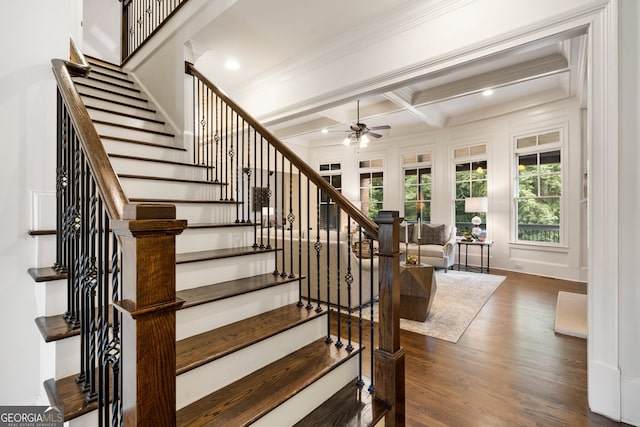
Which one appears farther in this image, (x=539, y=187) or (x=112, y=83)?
(x=539, y=187)

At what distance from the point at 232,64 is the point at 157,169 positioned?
6.86 feet

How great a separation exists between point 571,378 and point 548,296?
248 cm

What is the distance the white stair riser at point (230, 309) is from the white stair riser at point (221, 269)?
27 cm

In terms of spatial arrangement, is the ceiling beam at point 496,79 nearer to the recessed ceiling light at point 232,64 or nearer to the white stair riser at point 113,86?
the recessed ceiling light at point 232,64

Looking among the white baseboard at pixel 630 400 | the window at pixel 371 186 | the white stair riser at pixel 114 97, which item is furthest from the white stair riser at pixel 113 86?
the window at pixel 371 186

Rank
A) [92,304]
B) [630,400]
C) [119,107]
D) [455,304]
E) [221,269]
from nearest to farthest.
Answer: [92,304] → [630,400] → [221,269] → [119,107] → [455,304]

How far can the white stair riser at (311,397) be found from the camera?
1432 millimetres

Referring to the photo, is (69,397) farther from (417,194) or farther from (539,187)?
(417,194)

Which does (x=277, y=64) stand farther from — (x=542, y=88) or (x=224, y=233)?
(x=542, y=88)

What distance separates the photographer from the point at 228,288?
6.43 ft

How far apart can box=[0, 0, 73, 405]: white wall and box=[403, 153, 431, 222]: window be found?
23.1 feet

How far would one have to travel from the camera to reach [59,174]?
1.59m

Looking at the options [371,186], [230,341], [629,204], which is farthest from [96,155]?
[371,186]

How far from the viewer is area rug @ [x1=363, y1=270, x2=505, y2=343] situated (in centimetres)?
321
